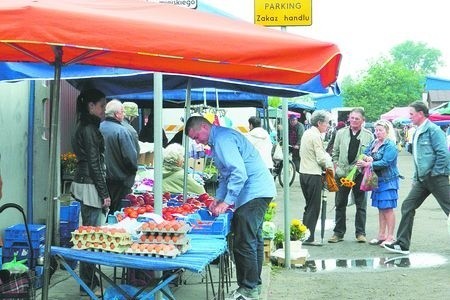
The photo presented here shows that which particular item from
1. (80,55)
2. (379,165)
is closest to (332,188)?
(379,165)

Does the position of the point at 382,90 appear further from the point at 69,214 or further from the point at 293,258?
the point at 69,214

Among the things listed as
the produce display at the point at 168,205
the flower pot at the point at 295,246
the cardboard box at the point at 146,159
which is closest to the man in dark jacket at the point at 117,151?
the produce display at the point at 168,205

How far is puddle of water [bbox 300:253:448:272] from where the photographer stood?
8.69m

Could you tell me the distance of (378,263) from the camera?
893cm

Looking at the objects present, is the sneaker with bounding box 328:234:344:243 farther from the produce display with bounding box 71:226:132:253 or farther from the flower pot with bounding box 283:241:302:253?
the produce display with bounding box 71:226:132:253

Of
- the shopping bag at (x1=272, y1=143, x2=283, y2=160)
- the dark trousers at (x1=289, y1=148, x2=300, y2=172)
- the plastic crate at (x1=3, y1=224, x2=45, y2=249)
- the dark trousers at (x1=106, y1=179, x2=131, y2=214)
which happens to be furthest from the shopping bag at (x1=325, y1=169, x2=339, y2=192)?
the dark trousers at (x1=289, y1=148, x2=300, y2=172)

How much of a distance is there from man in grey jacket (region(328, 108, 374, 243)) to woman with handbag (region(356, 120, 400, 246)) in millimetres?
218

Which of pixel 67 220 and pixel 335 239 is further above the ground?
pixel 67 220

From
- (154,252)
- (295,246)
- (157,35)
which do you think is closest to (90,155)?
(154,252)

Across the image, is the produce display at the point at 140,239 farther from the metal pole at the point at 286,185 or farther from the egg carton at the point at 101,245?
the metal pole at the point at 286,185

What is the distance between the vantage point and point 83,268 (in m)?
6.58

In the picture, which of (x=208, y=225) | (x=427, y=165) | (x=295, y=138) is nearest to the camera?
(x=208, y=225)

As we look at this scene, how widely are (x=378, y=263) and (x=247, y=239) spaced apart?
3.17 meters

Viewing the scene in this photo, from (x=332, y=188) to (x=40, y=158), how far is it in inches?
162
